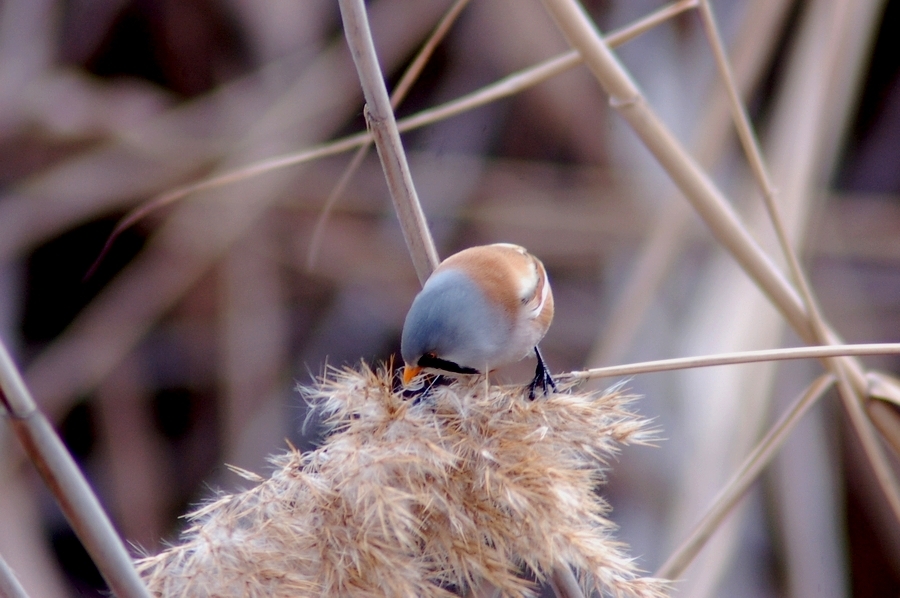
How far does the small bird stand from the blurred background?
15.1 inches

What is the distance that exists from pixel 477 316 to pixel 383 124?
12.9 inches

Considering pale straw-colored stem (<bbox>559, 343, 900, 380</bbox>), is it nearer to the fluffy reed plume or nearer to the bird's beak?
the fluffy reed plume

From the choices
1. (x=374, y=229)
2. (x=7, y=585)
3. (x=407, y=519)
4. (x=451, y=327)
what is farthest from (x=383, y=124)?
(x=374, y=229)

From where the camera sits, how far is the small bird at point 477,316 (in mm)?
959

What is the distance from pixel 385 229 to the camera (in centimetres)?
209

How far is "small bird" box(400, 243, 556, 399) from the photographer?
0.96 metres

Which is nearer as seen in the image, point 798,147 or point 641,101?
point 641,101

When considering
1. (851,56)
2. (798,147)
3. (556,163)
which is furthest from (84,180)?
(851,56)

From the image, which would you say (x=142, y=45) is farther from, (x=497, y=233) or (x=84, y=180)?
(x=497, y=233)

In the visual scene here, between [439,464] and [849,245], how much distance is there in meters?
1.64

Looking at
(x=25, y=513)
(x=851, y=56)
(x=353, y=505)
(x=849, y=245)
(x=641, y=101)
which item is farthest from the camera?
(x=849, y=245)

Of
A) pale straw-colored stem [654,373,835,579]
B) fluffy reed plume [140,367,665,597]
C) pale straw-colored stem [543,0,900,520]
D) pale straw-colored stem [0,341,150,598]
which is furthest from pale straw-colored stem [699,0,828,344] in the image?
pale straw-colored stem [0,341,150,598]

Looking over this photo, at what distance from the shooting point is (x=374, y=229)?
6.79 feet

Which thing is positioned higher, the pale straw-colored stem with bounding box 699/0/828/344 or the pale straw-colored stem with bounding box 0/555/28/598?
the pale straw-colored stem with bounding box 699/0/828/344
